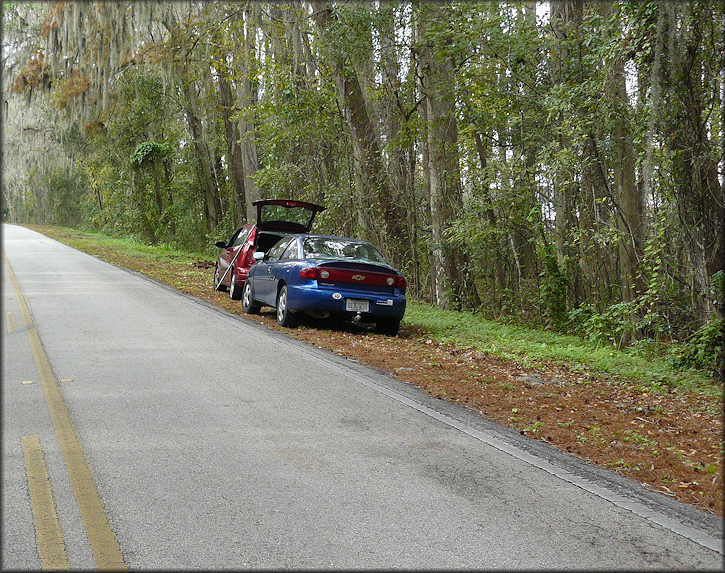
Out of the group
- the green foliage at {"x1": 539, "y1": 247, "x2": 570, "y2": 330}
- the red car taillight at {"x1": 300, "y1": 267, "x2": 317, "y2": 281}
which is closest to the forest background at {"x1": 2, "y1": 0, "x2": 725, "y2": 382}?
the green foliage at {"x1": 539, "y1": 247, "x2": 570, "y2": 330}

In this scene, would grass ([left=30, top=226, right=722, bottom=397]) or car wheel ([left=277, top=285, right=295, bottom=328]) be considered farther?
car wheel ([left=277, top=285, right=295, bottom=328])

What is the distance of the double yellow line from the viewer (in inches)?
149

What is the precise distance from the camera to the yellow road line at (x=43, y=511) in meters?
3.75

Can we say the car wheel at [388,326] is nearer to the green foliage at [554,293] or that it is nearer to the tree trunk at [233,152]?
the green foliage at [554,293]

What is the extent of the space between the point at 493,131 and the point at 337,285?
28.9 ft

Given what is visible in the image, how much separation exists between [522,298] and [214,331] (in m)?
7.48

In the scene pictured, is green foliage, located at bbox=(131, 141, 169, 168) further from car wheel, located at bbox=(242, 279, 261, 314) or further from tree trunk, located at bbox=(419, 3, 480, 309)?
car wheel, located at bbox=(242, 279, 261, 314)

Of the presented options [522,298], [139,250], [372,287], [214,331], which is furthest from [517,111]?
[139,250]

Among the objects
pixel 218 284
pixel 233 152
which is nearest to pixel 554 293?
pixel 218 284

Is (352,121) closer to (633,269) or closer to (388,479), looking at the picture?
(633,269)

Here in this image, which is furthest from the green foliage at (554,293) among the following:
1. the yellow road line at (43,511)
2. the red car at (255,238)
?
the yellow road line at (43,511)

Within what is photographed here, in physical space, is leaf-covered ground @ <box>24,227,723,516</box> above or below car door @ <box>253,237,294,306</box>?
below

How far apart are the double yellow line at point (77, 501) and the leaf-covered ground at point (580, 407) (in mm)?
3734

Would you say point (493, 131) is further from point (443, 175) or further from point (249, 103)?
point (249, 103)
